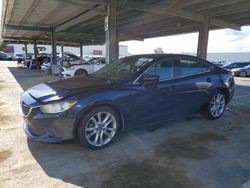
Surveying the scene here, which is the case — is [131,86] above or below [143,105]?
above

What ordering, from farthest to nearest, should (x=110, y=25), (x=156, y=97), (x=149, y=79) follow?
(x=110, y=25) → (x=156, y=97) → (x=149, y=79)

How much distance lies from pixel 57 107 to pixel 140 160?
146cm

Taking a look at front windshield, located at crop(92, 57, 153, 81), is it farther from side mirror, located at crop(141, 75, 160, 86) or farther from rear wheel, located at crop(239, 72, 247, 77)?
rear wheel, located at crop(239, 72, 247, 77)

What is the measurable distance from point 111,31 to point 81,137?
6.03 m

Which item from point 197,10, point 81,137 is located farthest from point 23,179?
point 197,10

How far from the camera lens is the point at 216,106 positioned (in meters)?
5.18

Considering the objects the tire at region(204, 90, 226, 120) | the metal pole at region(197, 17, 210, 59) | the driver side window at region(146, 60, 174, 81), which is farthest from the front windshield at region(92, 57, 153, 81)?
the metal pole at region(197, 17, 210, 59)

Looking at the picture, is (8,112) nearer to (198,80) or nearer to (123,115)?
(123,115)

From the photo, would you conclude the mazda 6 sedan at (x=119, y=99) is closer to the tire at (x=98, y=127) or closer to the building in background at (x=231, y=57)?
the tire at (x=98, y=127)

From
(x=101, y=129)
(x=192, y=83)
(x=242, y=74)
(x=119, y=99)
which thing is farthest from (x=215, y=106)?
(x=242, y=74)

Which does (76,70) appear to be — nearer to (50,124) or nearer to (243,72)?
(50,124)

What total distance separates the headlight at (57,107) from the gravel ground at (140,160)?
71 cm

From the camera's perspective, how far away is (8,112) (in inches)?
223

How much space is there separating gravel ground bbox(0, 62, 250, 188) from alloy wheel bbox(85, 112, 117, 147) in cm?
17
